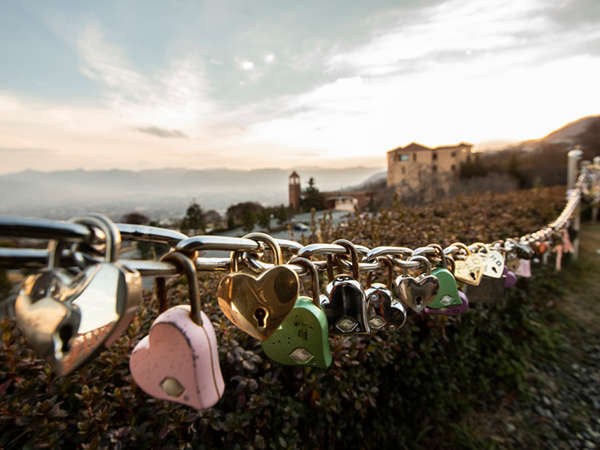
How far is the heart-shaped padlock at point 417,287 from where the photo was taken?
0.97 m

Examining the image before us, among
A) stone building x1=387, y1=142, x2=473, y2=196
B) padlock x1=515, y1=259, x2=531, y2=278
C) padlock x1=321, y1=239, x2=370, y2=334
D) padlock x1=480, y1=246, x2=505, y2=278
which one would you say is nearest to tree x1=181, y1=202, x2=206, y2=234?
padlock x1=515, y1=259, x2=531, y2=278

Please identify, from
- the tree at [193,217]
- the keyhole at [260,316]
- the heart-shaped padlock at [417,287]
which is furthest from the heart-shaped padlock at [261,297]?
the tree at [193,217]

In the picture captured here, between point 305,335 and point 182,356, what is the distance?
1.06ft

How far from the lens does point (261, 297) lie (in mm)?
656

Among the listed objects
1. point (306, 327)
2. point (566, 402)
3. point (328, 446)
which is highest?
point (306, 327)

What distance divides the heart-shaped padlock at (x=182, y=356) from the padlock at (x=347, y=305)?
1.19 feet

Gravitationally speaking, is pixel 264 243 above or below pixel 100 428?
above

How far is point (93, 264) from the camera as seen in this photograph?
432mm

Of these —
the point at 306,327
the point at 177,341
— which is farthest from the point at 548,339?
Result: the point at 177,341

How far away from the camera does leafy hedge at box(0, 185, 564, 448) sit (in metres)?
1.26

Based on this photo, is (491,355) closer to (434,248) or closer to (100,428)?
(434,248)

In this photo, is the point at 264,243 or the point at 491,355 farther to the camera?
the point at 491,355

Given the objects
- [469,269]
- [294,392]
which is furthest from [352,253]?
[294,392]

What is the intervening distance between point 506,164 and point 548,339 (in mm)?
36901
